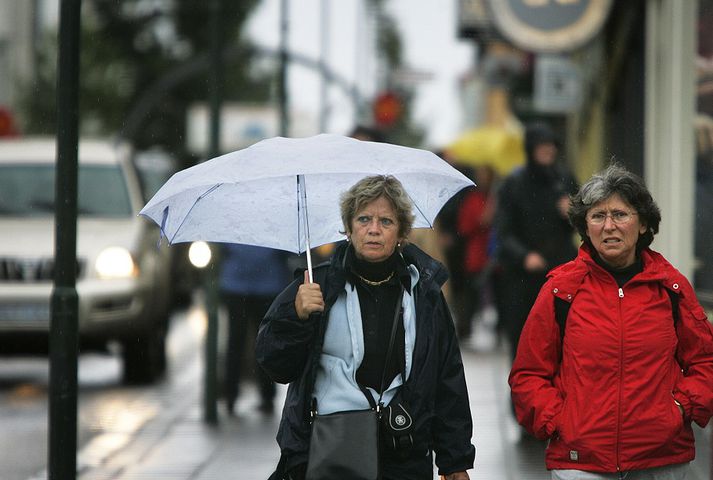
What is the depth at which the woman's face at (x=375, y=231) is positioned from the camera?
4887 millimetres

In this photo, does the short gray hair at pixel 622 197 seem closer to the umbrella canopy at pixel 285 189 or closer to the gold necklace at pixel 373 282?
the umbrella canopy at pixel 285 189

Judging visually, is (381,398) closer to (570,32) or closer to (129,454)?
(129,454)

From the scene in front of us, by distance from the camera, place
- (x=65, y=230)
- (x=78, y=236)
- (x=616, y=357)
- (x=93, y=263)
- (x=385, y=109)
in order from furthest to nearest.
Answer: (x=385, y=109) < (x=78, y=236) < (x=93, y=263) < (x=65, y=230) < (x=616, y=357)

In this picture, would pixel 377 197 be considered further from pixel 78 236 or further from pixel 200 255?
pixel 78 236

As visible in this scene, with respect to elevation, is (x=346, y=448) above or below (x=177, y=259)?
below

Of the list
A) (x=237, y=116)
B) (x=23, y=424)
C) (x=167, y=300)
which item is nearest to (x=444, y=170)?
(x=23, y=424)

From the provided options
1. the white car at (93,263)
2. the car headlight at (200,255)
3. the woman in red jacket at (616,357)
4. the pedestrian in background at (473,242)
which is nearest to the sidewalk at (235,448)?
the car headlight at (200,255)

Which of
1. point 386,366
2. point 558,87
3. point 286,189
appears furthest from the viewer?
point 558,87

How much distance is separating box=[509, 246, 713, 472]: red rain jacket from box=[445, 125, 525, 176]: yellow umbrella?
646 inches

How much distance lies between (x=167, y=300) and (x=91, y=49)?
26.9m

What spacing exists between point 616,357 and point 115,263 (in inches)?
357

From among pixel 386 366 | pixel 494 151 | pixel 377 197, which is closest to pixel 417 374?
pixel 386 366

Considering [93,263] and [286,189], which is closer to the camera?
[286,189]

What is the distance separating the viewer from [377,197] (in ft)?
16.2
